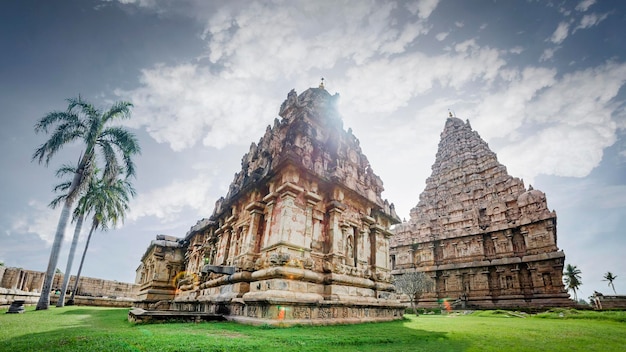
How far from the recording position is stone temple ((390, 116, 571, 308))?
25719mm

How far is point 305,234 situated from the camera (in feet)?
31.0

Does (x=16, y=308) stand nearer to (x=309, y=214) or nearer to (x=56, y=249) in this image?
(x=56, y=249)

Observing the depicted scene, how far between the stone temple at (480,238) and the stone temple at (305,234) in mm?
21003

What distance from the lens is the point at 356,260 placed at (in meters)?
11.2

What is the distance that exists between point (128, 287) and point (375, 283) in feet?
99.4

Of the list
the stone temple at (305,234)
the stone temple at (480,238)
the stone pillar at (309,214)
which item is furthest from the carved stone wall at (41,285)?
the stone temple at (480,238)

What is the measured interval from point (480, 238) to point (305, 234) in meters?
28.3

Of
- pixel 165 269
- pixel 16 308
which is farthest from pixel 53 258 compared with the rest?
pixel 165 269

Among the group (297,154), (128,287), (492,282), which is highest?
(297,154)

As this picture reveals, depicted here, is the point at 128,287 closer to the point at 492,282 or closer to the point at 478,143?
the point at 492,282

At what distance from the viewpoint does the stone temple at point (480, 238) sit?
25.7 meters

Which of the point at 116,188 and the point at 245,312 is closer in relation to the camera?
the point at 245,312

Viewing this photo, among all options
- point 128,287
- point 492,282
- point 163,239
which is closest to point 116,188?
point 163,239

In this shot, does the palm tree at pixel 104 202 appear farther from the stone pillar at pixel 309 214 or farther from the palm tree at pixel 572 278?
the palm tree at pixel 572 278
